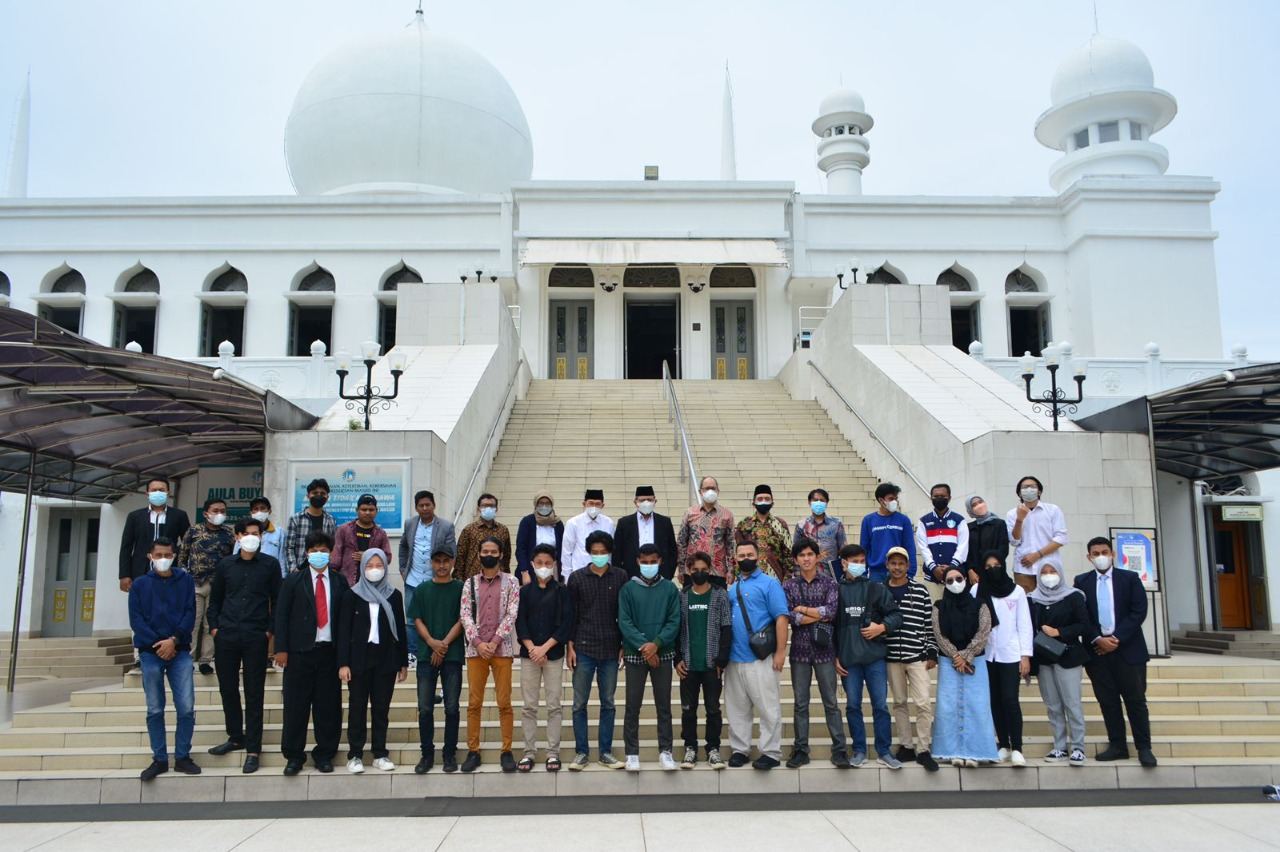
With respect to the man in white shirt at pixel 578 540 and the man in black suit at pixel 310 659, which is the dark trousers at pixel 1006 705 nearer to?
the man in white shirt at pixel 578 540

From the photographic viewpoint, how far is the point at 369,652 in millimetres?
7426

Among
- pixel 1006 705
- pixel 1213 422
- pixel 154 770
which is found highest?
pixel 1213 422

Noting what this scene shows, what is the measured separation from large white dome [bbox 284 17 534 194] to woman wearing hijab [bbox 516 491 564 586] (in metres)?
20.0

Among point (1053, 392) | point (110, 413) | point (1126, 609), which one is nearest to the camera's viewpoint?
point (1126, 609)

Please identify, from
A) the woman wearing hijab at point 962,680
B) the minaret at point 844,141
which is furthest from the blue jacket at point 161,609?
the minaret at point 844,141

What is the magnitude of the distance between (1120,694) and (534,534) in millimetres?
4818

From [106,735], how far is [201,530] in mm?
1836

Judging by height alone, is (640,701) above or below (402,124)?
below

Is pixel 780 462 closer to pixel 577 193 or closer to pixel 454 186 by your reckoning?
pixel 577 193

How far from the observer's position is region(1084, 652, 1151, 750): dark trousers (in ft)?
24.6

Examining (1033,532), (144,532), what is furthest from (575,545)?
(1033,532)

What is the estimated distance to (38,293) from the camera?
2420 centimetres

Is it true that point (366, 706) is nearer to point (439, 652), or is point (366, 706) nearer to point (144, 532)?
point (439, 652)

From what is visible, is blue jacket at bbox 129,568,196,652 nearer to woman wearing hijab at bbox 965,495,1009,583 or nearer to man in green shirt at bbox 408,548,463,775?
man in green shirt at bbox 408,548,463,775
